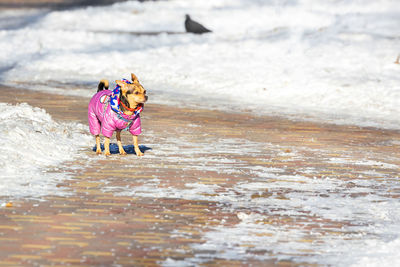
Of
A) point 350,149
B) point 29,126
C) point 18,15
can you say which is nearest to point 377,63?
point 350,149

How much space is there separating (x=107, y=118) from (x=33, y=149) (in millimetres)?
979

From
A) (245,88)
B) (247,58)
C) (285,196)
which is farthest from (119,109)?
(247,58)

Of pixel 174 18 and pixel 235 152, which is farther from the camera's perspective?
pixel 174 18

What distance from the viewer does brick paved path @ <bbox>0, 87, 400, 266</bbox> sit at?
5107 millimetres

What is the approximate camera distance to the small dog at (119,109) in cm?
854

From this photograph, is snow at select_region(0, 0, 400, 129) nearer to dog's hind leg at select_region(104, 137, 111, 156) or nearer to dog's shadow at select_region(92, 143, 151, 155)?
dog's shadow at select_region(92, 143, 151, 155)

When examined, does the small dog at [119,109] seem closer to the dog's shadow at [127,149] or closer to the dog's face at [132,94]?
the dog's face at [132,94]

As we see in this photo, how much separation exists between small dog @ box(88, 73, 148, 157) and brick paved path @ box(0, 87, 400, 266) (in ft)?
1.16

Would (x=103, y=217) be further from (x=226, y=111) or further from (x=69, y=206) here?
(x=226, y=111)

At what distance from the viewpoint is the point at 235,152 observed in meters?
9.38

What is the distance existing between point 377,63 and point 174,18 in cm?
1422

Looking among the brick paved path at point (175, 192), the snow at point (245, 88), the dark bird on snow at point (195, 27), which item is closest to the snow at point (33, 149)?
the snow at point (245, 88)

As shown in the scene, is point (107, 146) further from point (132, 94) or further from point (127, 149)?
point (132, 94)

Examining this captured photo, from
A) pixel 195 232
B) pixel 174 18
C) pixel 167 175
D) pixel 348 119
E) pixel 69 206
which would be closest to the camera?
pixel 195 232
